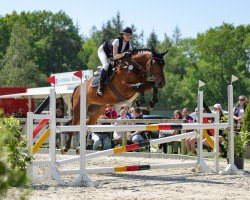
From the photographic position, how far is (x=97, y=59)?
252ft

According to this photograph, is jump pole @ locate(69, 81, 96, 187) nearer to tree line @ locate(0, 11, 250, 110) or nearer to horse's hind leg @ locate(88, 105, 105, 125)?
horse's hind leg @ locate(88, 105, 105, 125)

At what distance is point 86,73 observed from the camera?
19.5 metres

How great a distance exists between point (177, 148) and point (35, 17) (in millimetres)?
67818

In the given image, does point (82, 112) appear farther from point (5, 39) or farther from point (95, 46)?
point (95, 46)

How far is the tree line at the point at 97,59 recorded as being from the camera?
64688 mm

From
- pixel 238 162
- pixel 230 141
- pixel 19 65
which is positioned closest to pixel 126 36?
pixel 230 141

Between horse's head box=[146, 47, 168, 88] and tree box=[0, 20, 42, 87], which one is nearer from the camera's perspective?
horse's head box=[146, 47, 168, 88]

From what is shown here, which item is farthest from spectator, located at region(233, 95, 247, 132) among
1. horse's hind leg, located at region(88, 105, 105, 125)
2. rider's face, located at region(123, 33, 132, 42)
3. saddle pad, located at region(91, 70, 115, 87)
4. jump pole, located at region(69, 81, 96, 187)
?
jump pole, located at region(69, 81, 96, 187)

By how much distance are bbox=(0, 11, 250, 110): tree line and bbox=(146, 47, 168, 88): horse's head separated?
170 feet

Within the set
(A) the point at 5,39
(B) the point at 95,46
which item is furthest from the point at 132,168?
(B) the point at 95,46

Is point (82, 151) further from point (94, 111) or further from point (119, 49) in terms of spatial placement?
point (94, 111)

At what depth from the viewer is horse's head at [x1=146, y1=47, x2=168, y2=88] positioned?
8805mm

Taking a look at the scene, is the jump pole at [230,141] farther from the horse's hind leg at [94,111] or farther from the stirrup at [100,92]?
the horse's hind leg at [94,111]

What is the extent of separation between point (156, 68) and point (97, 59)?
68.3 m
